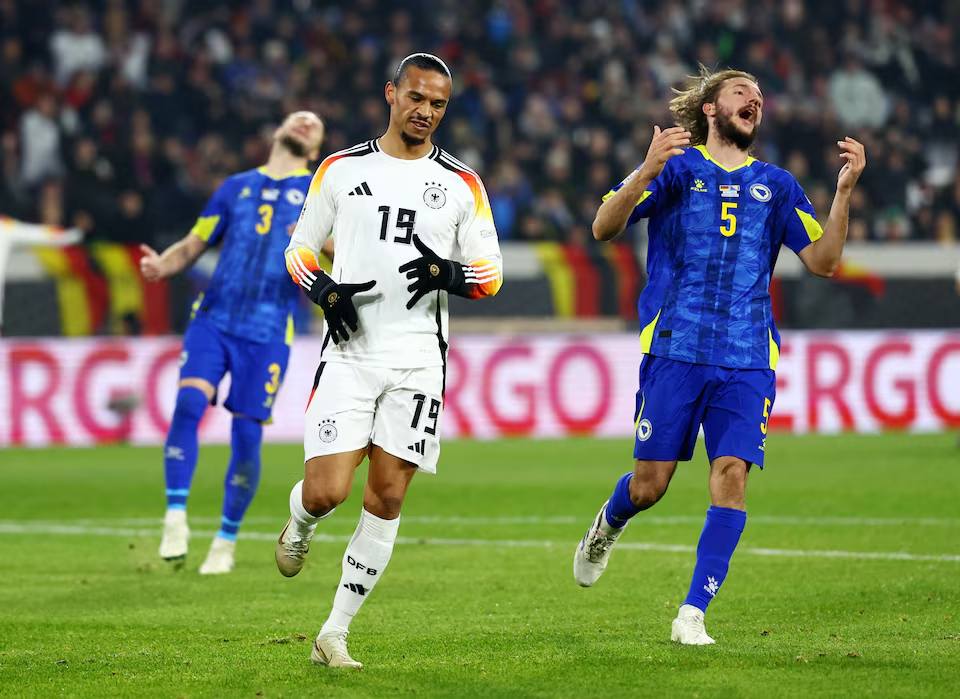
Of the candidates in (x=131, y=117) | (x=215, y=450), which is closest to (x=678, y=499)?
(x=215, y=450)

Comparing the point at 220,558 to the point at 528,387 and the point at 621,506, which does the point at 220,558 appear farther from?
the point at 528,387

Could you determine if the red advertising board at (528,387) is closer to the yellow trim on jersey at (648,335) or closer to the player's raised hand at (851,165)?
the yellow trim on jersey at (648,335)

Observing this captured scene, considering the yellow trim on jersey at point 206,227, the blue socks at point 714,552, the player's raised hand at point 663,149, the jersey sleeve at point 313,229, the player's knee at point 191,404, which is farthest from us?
the yellow trim on jersey at point 206,227

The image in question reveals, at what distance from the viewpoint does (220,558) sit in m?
8.45

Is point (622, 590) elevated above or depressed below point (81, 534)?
above

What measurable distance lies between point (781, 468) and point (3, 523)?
7.21 m

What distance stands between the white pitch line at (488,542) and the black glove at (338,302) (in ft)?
13.5

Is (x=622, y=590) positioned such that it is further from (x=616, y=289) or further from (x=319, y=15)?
(x=319, y=15)

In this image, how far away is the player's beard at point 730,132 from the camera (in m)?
6.18

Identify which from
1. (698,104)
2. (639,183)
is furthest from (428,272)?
(698,104)

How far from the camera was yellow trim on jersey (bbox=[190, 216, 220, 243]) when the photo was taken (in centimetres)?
874

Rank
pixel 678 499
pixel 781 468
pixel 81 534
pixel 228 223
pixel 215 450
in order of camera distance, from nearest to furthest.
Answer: pixel 228 223 < pixel 81 534 < pixel 678 499 < pixel 781 468 < pixel 215 450

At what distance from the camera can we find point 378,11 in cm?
2262

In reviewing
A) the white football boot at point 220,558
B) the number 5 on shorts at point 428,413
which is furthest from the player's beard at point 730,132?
the white football boot at point 220,558
